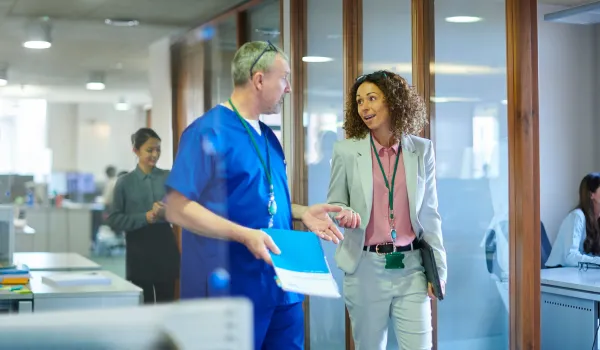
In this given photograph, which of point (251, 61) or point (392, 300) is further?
point (392, 300)

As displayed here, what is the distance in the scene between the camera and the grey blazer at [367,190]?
2.65 metres

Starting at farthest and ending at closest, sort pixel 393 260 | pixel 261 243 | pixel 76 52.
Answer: pixel 76 52 < pixel 393 260 < pixel 261 243

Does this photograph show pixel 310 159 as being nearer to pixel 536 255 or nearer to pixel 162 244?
pixel 162 244

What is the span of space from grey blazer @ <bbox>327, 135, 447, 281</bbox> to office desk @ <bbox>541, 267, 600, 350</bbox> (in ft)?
4.07

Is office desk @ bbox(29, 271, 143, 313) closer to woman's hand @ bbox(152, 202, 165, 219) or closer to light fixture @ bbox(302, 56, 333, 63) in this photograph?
woman's hand @ bbox(152, 202, 165, 219)

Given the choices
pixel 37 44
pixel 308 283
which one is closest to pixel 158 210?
pixel 37 44

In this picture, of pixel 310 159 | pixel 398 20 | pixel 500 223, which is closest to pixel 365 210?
pixel 500 223

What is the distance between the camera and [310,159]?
432 centimetres

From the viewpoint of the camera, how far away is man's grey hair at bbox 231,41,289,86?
6.88ft

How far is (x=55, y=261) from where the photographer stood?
154 inches

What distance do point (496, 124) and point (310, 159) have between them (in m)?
1.27

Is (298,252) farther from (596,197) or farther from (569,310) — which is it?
(596,197)

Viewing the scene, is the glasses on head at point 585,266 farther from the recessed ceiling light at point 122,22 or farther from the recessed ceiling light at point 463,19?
the recessed ceiling light at point 122,22

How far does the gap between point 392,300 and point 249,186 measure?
0.86 meters
